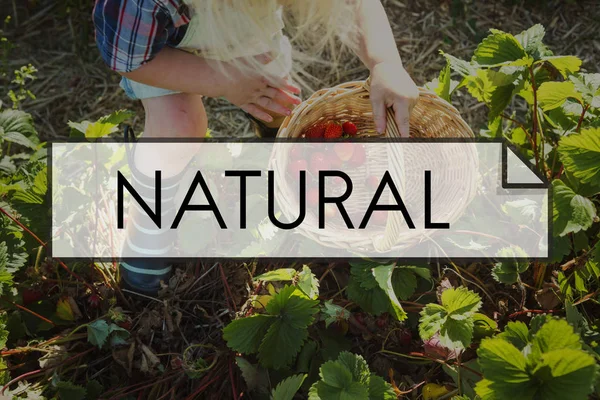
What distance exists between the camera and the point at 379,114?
1.24m

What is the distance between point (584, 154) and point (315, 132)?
60 centimetres

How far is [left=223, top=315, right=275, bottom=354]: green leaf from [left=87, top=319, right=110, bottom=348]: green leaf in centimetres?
29

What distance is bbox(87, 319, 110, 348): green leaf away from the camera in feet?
4.02

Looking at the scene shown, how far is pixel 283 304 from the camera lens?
1080mm

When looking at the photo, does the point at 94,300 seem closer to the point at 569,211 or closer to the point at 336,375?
the point at 336,375

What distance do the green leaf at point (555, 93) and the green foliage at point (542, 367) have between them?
501 millimetres

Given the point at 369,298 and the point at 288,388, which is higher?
the point at 369,298

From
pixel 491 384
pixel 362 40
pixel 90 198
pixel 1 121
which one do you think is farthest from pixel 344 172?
pixel 1 121

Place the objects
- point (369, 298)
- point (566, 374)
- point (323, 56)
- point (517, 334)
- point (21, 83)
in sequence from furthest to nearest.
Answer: point (323, 56) < point (21, 83) < point (369, 298) < point (517, 334) < point (566, 374)

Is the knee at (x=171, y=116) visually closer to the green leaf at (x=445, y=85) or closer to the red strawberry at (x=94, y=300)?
the red strawberry at (x=94, y=300)

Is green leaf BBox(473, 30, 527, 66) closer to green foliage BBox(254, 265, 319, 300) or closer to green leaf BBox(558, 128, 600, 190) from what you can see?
green leaf BBox(558, 128, 600, 190)

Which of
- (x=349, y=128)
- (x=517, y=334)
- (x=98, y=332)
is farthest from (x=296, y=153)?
(x=517, y=334)

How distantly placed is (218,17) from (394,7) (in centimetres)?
116

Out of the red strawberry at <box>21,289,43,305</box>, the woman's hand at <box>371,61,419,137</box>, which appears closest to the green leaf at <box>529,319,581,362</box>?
the woman's hand at <box>371,61,419,137</box>
